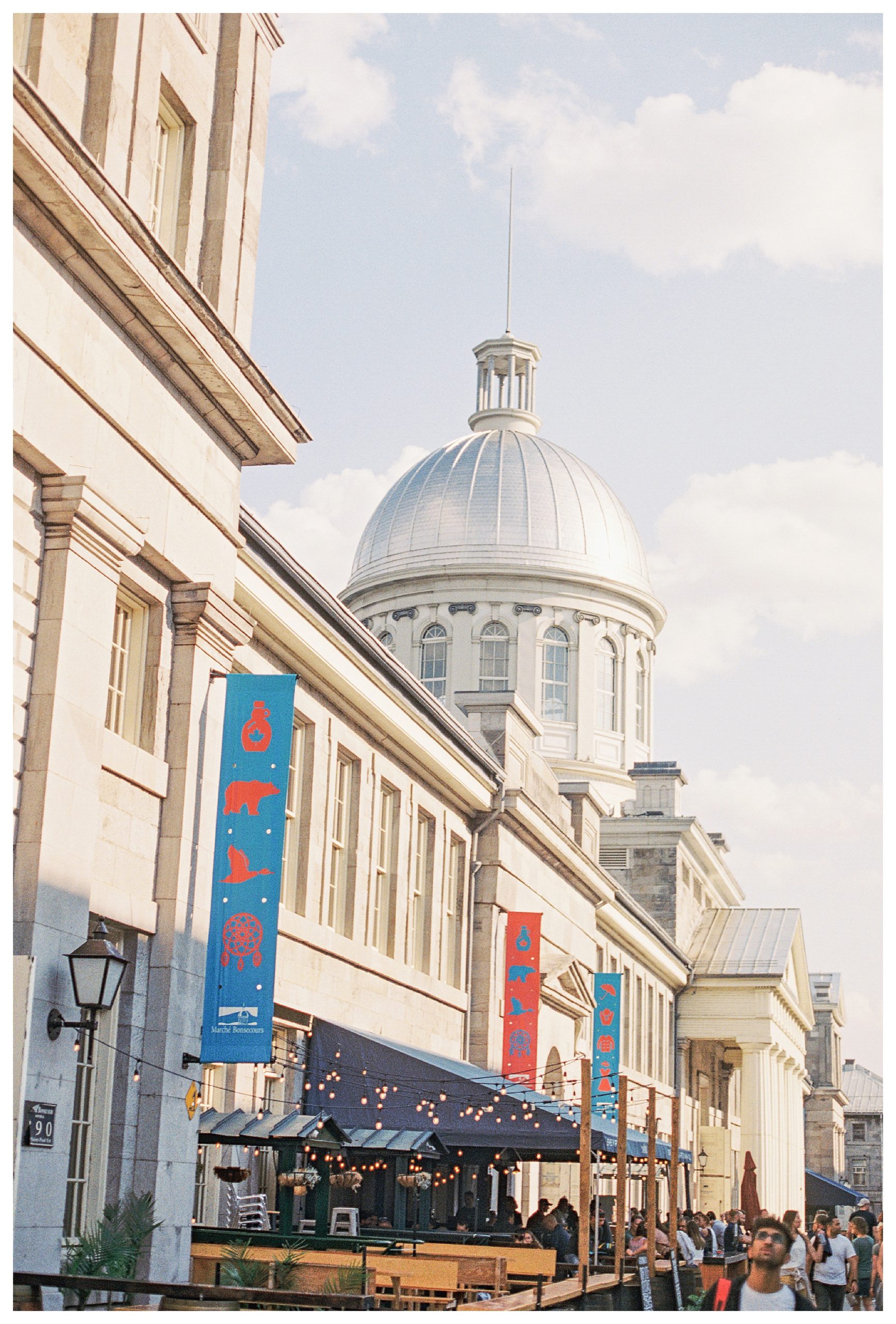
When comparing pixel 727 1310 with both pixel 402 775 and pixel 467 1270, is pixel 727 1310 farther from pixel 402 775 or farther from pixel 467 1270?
pixel 402 775

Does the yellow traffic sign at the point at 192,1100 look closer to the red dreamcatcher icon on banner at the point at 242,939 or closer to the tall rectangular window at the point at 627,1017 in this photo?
the red dreamcatcher icon on banner at the point at 242,939

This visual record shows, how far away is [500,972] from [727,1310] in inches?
796

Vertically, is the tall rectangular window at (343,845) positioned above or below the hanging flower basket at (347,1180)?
above

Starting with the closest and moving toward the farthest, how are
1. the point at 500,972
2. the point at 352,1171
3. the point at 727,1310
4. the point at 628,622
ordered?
1. the point at 727,1310
2. the point at 352,1171
3. the point at 500,972
4. the point at 628,622

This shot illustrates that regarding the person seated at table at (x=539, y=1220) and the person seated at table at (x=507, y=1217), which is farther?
the person seated at table at (x=507, y=1217)

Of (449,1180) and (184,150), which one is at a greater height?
(184,150)

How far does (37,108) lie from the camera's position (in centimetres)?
1168

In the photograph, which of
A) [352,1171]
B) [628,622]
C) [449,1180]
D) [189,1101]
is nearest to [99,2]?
[189,1101]

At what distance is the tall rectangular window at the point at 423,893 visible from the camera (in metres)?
26.3

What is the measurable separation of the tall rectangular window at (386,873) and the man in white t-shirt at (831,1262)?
324 inches

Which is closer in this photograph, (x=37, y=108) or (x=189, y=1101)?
(x=37, y=108)

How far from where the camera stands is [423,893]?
2672 centimetres

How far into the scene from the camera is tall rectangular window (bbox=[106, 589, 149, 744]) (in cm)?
1487

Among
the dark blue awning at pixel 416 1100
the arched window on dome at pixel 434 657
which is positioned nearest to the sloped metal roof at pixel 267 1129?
the dark blue awning at pixel 416 1100
